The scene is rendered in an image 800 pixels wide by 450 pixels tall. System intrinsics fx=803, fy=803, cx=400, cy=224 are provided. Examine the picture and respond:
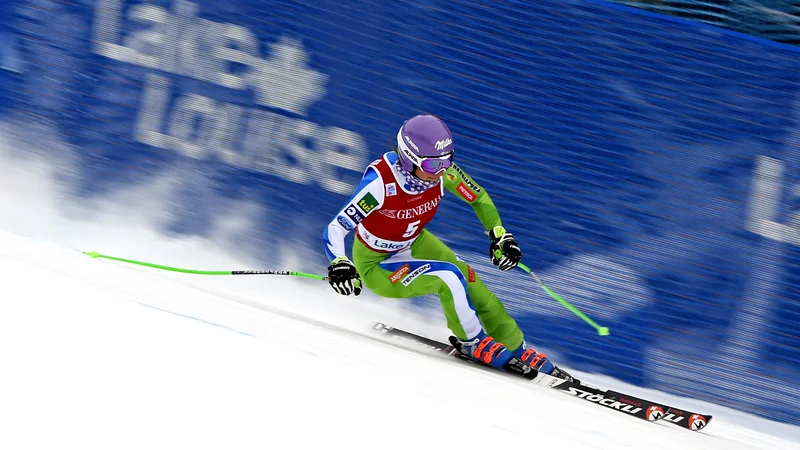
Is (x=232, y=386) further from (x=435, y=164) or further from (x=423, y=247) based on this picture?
(x=423, y=247)

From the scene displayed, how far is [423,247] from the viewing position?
4.55 m

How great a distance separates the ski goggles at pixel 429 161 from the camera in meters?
3.93

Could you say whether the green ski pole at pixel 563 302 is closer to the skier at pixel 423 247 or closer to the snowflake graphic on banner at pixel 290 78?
the skier at pixel 423 247

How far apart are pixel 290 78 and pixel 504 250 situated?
197 centimetres

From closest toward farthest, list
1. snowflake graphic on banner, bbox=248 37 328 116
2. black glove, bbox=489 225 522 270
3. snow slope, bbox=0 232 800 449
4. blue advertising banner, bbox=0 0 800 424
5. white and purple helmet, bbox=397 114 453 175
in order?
snow slope, bbox=0 232 800 449, white and purple helmet, bbox=397 114 453 175, black glove, bbox=489 225 522 270, blue advertising banner, bbox=0 0 800 424, snowflake graphic on banner, bbox=248 37 328 116

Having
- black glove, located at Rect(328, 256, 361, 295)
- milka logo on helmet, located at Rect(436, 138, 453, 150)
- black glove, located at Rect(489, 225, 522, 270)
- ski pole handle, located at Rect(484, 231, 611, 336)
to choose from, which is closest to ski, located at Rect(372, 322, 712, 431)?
ski pole handle, located at Rect(484, 231, 611, 336)

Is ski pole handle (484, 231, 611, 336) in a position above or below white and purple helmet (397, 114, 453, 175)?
below

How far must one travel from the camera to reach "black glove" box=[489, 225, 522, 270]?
4.27m

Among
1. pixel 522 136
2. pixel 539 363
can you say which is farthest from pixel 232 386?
pixel 522 136

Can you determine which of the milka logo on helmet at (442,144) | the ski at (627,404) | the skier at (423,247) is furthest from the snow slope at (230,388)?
the milka logo on helmet at (442,144)

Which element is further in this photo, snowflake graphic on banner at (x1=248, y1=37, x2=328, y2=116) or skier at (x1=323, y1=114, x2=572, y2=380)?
snowflake graphic on banner at (x1=248, y1=37, x2=328, y2=116)

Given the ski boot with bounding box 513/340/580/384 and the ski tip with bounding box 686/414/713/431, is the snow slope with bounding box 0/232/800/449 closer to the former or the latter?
the ski tip with bounding box 686/414/713/431

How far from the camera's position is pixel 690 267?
4594 mm

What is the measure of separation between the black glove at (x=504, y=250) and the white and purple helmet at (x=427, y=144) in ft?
1.87
